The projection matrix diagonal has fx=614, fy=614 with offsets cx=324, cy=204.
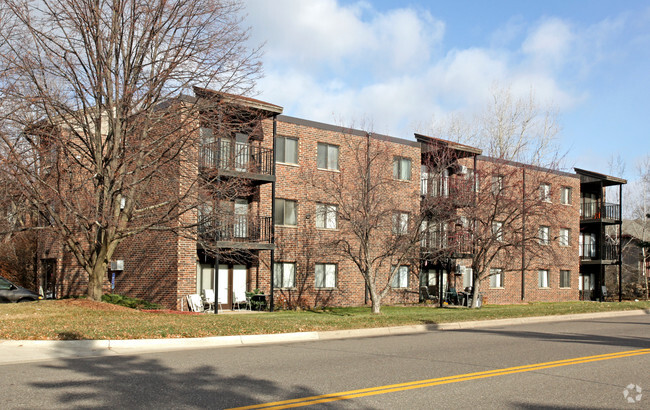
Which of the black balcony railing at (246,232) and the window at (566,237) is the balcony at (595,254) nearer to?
the window at (566,237)

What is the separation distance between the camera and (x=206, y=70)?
1834 centimetres

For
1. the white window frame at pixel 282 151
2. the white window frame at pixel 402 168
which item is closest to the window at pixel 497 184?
the white window frame at pixel 402 168

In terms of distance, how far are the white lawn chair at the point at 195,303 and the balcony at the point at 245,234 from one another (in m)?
2.18

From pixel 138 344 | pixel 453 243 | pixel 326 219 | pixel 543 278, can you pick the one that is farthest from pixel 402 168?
pixel 138 344

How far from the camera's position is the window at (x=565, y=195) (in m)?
40.3

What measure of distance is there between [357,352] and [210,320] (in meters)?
6.16

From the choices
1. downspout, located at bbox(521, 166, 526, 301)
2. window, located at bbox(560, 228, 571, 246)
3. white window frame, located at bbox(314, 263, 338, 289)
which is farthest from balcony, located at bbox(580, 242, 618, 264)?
white window frame, located at bbox(314, 263, 338, 289)

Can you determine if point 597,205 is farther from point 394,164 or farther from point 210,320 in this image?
point 210,320

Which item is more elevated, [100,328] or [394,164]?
[394,164]

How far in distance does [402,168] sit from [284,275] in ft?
28.1

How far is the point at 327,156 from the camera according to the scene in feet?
92.2

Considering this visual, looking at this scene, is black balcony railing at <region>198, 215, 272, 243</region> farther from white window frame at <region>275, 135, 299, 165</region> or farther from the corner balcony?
the corner balcony

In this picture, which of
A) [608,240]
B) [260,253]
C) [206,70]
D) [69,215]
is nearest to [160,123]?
[206,70]

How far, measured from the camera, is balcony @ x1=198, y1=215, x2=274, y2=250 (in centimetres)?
2247
